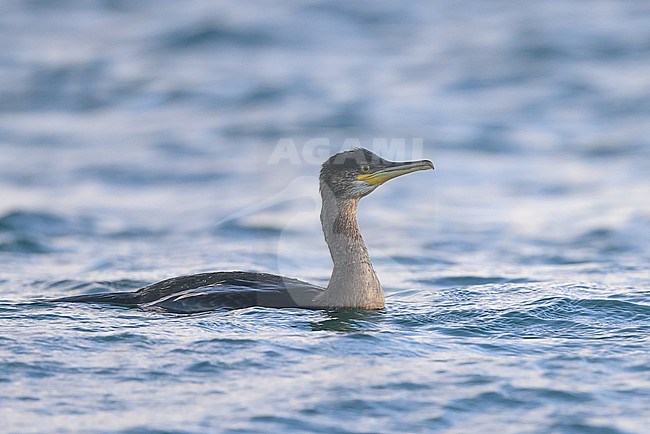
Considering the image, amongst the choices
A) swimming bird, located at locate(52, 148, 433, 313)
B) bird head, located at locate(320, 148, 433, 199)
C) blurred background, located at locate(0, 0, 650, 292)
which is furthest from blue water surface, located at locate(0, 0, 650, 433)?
bird head, located at locate(320, 148, 433, 199)

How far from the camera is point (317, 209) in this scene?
1357cm

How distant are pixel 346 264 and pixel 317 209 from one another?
5445 mm

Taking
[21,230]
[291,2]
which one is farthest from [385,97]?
[21,230]

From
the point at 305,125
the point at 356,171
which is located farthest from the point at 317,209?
the point at 356,171

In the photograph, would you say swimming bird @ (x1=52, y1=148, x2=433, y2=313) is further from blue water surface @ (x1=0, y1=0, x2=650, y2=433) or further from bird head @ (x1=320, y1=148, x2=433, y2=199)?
blue water surface @ (x1=0, y1=0, x2=650, y2=433)

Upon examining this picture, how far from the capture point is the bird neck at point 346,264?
804 cm

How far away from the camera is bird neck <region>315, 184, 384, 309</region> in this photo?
8.04 metres

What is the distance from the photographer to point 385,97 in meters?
18.5

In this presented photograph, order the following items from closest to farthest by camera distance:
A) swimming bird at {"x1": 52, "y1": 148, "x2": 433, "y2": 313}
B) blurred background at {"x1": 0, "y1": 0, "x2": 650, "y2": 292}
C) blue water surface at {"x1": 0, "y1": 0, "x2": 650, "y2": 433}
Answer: blue water surface at {"x1": 0, "y1": 0, "x2": 650, "y2": 433}
swimming bird at {"x1": 52, "y1": 148, "x2": 433, "y2": 313}
blurred background at {"x1": 0, "y1": 0, "x2": 650, "y2": 292}

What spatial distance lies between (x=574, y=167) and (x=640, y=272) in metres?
5.05

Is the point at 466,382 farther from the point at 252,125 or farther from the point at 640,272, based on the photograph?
the point at 252,125

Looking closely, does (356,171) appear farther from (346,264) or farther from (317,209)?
(317,209)

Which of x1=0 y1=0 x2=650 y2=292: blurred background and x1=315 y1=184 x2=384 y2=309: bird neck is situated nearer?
x1=315 y1=184 x2=384 y2=309: bird neck

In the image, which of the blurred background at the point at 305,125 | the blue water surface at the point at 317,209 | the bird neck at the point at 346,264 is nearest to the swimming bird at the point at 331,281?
the bird neck at the point at 346,264
